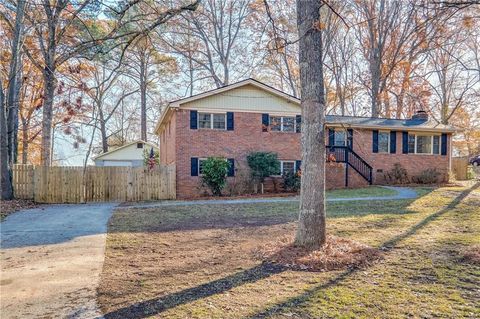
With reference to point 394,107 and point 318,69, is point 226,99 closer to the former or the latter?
point 318,69

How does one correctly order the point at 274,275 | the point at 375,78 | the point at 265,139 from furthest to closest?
the point at 375,78 → the point at 265,139 → the point at 274,275

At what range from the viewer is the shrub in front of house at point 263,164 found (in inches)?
653

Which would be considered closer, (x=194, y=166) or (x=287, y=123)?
(x=194, y=166)

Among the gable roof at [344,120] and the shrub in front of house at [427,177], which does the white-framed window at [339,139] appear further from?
the shrub in front of house at [427,177]

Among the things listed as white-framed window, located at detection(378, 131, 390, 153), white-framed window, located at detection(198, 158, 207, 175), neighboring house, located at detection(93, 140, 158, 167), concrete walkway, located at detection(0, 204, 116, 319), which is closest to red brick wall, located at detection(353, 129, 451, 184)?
white-framed window, located at detection(378, 131, 390, 153)

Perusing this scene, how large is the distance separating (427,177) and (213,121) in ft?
41.3

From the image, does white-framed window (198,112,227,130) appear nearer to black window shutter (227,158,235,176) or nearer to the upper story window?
black window shutter (227,158,235,176)

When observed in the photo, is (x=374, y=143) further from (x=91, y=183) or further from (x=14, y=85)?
(x=14, y=85)

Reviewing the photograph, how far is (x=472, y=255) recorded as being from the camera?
18.1 feet

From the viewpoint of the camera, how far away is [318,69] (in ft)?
19.7

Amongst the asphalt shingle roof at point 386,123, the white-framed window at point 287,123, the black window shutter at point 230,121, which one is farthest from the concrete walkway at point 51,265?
the asphalt shingle roof at point 386,123

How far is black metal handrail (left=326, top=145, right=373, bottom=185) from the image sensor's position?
62.1 feet

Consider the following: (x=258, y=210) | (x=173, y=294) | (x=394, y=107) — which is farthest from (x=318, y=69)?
(x=394, y=107)

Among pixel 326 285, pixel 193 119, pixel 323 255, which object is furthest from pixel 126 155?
pixel 326 285
